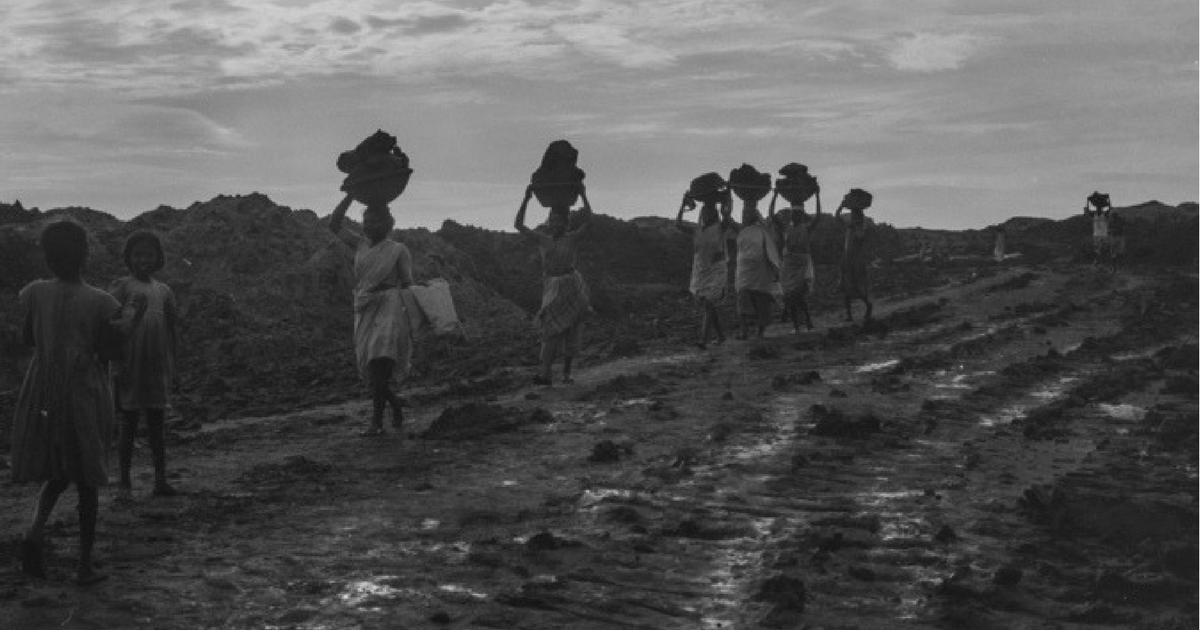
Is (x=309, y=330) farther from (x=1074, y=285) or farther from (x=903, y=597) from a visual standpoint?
(x=903, y=597)

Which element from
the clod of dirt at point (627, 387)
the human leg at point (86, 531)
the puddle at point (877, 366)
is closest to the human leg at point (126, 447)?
the human leg at point (86, 531)

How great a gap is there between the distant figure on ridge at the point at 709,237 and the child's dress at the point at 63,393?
12.0 metres

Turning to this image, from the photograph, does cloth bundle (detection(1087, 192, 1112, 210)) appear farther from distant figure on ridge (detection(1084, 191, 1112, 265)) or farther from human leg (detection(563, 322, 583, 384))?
human leg (detection(563, 322, 583, 384))

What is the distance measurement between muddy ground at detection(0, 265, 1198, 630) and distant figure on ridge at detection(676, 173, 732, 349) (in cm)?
321

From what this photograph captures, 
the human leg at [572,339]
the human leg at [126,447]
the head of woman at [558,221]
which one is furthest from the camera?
the human leg at [572,339]

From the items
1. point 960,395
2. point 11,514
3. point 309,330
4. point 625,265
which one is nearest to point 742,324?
point 960,395

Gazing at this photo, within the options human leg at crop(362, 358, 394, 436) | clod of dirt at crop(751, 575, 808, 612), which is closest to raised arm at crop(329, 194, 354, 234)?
human leg at crop(362, 358, 394, 436)

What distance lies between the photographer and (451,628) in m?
6.43

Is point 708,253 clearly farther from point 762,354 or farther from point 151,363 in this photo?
point 151,363

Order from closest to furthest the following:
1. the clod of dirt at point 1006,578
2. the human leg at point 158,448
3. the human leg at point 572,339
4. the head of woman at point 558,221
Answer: the clod of dirt at point 1006,578
the human leg at point 158,448
the head of woman at point 558,221
the human leg at point 572,339

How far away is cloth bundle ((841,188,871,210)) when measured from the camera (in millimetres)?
20375

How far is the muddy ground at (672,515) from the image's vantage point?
6805 mm

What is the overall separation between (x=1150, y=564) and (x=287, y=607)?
381 centimetres

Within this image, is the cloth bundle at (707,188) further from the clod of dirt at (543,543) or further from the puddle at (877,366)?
the clod of dirt at (543,543)
